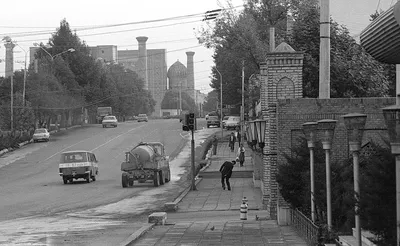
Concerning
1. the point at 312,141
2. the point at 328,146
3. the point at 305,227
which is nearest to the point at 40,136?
the point at 305,227

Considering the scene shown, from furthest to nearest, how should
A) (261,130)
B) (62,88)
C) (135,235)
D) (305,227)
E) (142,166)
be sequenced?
1. (62,88)
2. (142,166)
3. (261,130)
4. (135,235)
5. (305,227)

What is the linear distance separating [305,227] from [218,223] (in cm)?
591

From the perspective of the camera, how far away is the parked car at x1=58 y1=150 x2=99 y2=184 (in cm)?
4494

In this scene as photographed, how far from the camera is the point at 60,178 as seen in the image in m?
49.5

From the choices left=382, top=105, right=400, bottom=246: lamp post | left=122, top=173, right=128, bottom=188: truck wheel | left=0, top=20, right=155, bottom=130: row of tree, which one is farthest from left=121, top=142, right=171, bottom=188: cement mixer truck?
left=0, top=20, right=155, bottom=130: row of tree

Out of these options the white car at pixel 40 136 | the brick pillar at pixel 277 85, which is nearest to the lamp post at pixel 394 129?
the brick pillar at pixel 277 85

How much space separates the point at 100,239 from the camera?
20703 millimetres

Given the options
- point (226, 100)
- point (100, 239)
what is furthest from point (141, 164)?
point (226, 100)

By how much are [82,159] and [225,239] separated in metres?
28.1

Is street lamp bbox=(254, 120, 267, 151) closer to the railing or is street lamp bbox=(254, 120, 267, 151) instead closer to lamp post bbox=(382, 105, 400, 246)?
the railing

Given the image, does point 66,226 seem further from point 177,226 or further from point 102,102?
point 102,102

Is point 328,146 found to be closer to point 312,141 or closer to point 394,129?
point 312,141

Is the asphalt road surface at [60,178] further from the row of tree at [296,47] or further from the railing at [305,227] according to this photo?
the railing at [305,227]

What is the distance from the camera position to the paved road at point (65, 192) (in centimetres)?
2570
